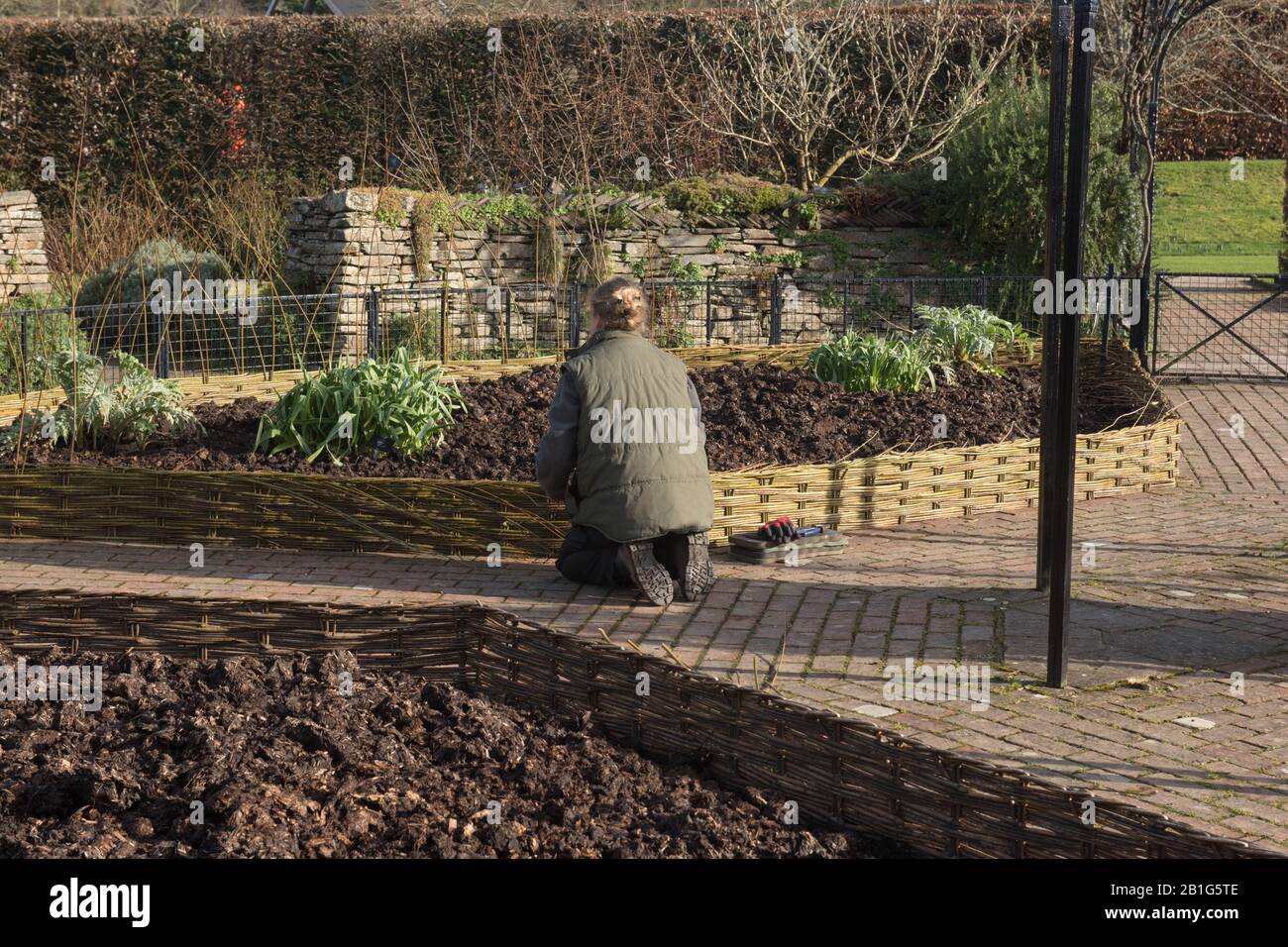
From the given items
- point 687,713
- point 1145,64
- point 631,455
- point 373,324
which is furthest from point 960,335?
point 687,713

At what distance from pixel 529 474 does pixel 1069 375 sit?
347 centimetres

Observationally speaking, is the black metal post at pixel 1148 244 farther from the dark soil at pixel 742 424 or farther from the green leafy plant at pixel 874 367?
the green leafy plant at pixel 874 367

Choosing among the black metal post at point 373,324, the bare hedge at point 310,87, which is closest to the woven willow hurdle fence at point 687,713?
the black metal post at point 373,324

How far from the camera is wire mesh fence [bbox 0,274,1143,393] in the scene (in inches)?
523

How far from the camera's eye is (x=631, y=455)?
Answer: 655 centimetres

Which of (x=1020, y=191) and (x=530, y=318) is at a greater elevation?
(x=1020, y=191)

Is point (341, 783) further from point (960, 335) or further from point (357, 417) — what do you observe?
point (960, 335)

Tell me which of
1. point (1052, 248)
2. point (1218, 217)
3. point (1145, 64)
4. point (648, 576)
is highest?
point (1145, 64)

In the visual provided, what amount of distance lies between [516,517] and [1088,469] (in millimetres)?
3710

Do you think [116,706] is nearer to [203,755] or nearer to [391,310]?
[203,755]

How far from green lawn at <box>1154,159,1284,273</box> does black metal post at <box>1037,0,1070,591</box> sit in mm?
16319

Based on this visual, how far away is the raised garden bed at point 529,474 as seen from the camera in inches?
295

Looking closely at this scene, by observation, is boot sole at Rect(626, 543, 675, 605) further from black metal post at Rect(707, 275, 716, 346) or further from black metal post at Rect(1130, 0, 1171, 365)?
black metal post at Rect(707, 275, 716, 346)

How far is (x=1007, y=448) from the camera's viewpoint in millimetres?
8617
